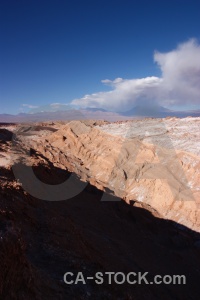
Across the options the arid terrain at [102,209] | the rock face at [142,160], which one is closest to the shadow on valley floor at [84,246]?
the arid terrain at [102,209]

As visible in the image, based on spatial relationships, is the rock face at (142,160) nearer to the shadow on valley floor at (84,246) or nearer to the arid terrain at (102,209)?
the arid terrain at (102,209)

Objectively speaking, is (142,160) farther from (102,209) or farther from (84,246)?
(84,246)

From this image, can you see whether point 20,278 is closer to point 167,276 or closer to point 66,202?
point 167,276

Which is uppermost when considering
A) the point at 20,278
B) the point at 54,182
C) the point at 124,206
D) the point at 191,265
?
the point at 20,278

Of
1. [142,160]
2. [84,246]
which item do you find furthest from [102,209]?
[84,246]

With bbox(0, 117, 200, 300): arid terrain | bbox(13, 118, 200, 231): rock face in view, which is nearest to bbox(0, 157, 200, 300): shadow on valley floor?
bbox(0, 117, 200, 300): arid terrain

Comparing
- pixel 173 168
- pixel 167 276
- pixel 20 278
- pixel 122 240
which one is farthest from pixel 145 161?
pixel 20 278
